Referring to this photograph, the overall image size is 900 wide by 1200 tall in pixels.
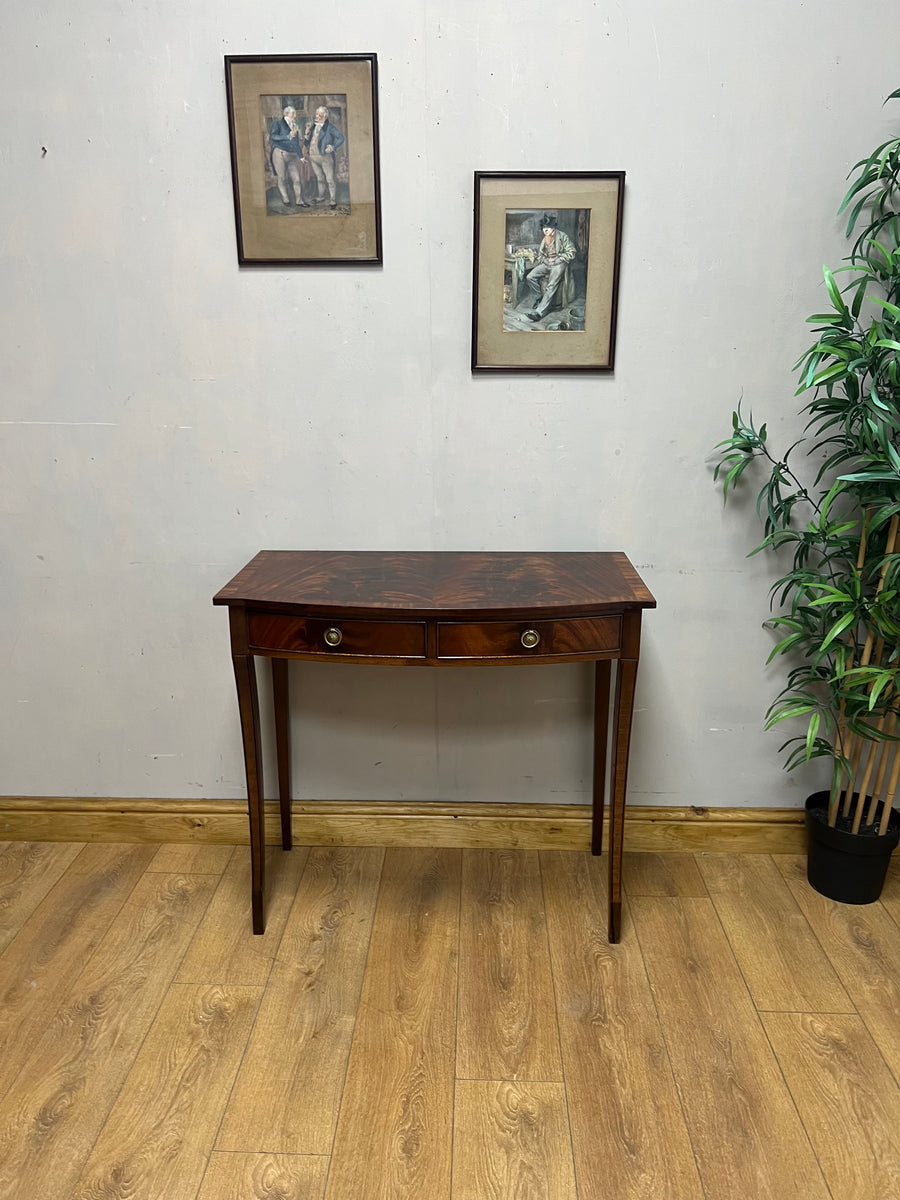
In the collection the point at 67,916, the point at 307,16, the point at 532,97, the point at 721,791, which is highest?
the point at 307,16

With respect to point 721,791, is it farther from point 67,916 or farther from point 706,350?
point 67,916

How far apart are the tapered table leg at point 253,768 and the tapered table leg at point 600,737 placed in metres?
0.83

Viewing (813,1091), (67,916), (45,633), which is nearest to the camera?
(813,1091)

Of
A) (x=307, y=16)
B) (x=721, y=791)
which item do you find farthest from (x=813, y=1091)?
(x=307, y=16)

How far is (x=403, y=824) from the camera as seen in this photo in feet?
7.86

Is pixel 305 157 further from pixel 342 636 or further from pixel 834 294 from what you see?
pixel 834 294

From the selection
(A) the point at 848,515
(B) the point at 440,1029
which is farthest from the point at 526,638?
(A) the point at 848,515

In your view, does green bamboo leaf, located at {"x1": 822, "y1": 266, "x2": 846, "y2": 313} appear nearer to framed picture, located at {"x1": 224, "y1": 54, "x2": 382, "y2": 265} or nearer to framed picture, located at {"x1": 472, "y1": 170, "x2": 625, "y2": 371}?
framed picture, located at {"x1": 472, "y1": 170, "x2": 625, "y2": 371}

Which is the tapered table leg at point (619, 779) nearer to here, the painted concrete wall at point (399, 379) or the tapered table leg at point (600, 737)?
the tapered table leg at point (600, 737)

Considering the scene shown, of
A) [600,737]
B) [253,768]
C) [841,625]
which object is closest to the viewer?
[841,625]

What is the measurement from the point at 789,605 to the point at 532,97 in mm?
1327

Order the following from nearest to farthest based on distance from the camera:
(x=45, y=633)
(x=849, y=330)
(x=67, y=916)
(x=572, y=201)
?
(x=849, y=330), (x=572, y=201), (x=67, y=916), (x=45, y=633)

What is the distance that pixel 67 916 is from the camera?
215 centimetres

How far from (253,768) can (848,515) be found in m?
1.53
